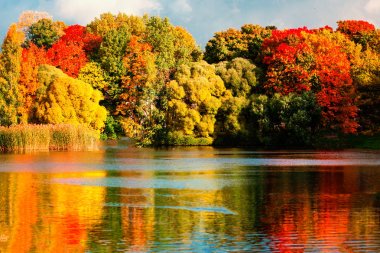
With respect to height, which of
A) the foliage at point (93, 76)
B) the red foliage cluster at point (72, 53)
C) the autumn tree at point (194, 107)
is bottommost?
the autumn tree at point (194, 107)

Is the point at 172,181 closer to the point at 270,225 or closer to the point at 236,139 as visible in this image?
the point at 270,225

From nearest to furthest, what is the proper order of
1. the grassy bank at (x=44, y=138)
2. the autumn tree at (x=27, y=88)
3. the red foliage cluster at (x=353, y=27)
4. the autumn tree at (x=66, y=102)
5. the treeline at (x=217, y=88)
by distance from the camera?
the grassy bank at (x=44, y=138), the treeline at (x=217, y=88), the autumn tree at (x=66, y=102), the autumn tree at (x=27, y=88), the red foliage cluster at (x=353, y=27)

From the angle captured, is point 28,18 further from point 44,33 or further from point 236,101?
point 236,101

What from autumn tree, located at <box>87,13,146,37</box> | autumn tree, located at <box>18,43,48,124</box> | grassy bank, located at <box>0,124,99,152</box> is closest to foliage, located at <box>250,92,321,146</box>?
grassy bank, located at <box>0,124,99,152</box>

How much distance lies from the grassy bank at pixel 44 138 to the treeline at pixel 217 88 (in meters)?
10.6

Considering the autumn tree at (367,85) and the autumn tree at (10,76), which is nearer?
the autumn tree at (367,85)

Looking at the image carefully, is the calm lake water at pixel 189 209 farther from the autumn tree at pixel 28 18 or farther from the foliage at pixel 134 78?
the autumn tree at pixel 28 18

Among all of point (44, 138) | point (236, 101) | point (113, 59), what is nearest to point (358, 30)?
point (236, 101)

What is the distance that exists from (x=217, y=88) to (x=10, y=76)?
61.0 ft

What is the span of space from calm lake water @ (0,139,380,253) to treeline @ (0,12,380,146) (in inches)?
1098

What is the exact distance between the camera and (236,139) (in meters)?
69.9

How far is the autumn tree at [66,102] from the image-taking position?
68438mm

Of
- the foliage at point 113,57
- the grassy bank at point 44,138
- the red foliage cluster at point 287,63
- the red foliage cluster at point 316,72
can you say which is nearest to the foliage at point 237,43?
the red foliage cluster at point 316,72

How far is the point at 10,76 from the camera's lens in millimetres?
67312
